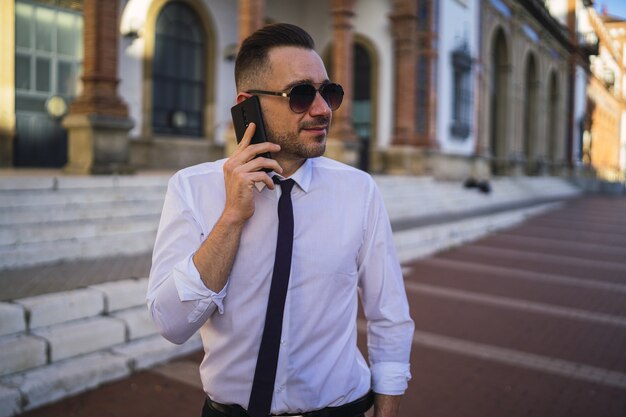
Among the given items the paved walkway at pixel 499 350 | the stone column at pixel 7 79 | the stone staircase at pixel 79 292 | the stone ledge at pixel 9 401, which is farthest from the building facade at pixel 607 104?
the stone ledge at pixel 9 401

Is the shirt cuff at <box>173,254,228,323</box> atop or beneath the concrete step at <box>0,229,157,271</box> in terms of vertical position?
atop

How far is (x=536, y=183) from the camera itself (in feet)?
87.6

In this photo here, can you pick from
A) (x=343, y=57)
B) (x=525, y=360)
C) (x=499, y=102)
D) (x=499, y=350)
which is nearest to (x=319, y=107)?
(x=525, y=360)

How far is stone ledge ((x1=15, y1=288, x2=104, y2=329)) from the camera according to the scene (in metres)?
4.00

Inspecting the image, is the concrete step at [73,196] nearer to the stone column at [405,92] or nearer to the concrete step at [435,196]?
the concrete step at [435,196]

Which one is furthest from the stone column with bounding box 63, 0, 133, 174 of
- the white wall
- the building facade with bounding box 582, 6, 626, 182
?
the building facade with bounding box 582, 6, 626, 182

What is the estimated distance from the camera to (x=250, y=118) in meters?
1.71

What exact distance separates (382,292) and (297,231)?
14.1 inches

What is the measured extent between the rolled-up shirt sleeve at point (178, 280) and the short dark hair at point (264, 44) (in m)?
0.40

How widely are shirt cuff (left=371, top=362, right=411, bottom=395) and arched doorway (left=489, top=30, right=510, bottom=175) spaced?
24.6 metres

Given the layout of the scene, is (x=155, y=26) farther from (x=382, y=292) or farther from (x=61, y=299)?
(x=382, y=292)

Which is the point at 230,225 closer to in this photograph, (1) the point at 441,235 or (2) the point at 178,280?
(2) the point at 178,280

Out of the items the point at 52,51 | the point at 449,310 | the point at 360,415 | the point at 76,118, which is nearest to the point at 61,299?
the point at 360,415

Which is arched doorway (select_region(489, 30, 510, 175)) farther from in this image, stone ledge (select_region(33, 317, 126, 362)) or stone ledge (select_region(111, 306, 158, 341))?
stone ledge (select_region(33, 317, 126, 362))
